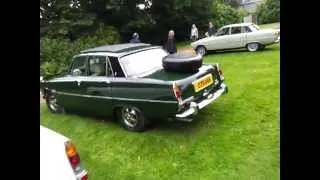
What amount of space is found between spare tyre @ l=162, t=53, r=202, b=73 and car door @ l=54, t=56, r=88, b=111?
1149 mm

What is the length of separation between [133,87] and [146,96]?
0.21 m

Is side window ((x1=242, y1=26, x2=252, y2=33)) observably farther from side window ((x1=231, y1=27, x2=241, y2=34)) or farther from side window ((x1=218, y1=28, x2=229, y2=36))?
side window ((x1=218, y1=28, x2=229, y2=36))

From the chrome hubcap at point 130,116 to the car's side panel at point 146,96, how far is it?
10 centimetres

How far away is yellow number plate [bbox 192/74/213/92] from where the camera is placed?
4.37 m

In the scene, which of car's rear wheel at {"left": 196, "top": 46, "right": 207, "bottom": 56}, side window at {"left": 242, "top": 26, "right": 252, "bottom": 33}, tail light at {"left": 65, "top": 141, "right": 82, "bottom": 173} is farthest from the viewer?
car's rear wheel at {"left": 196, "top": 46, "right": 207, "bottom": 56}

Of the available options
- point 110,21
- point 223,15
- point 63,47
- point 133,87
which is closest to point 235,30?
point 63,47

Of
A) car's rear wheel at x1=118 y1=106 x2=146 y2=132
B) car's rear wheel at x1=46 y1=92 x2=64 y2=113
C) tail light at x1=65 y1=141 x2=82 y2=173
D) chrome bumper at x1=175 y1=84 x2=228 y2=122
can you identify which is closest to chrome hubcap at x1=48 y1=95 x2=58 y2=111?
car's rear wheel at x1=46 y1=92 x2=64 y2=113

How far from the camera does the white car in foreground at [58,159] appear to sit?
200cm

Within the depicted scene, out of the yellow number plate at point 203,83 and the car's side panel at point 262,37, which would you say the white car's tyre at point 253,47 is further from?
the yellow number plate at point 203,83

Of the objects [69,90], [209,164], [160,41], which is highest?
[160,41]
